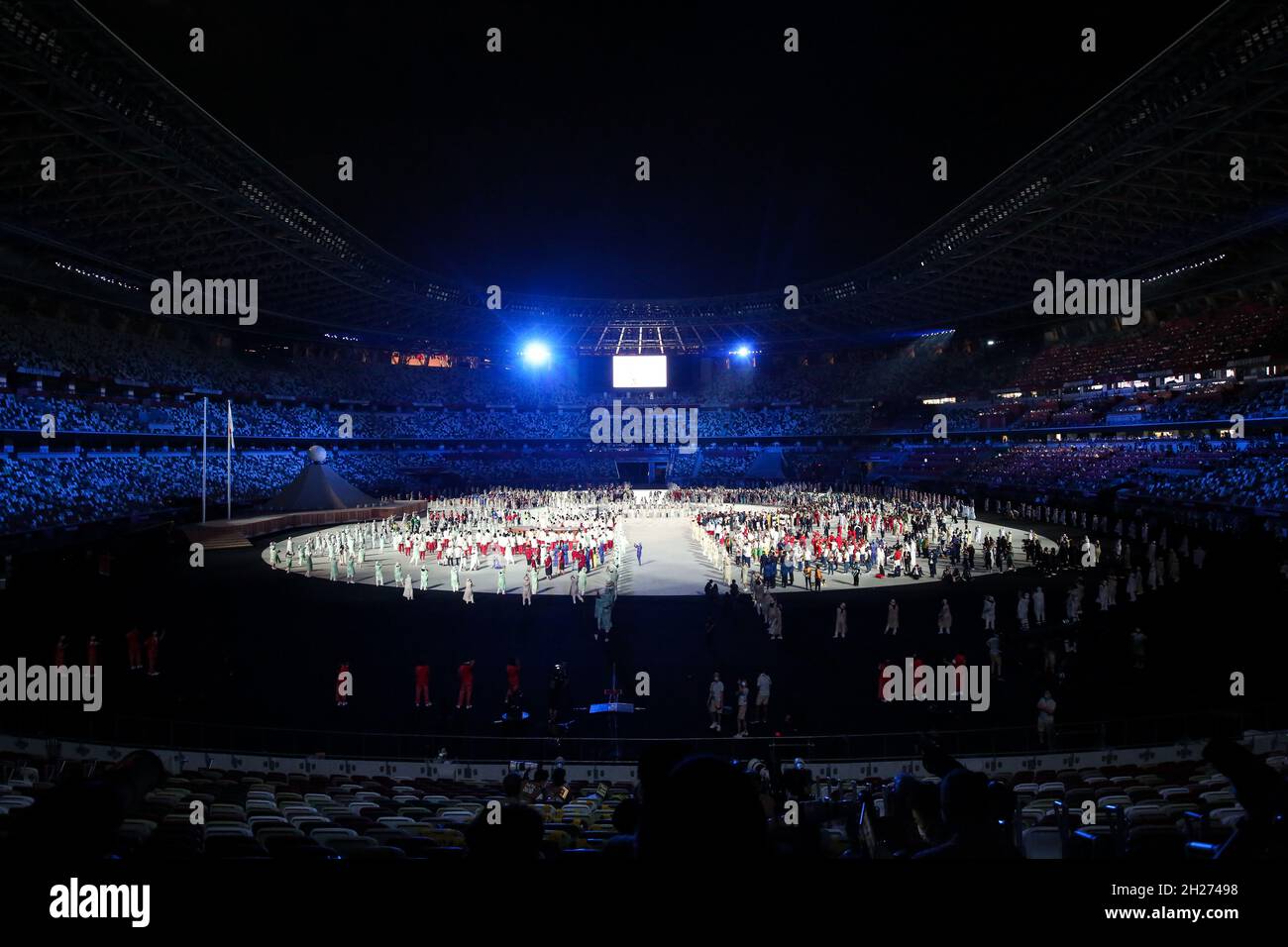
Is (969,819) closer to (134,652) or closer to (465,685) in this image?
(465,685)

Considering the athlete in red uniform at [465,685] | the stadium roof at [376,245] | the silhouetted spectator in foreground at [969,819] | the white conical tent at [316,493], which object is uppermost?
the stadium roof at [376,245]

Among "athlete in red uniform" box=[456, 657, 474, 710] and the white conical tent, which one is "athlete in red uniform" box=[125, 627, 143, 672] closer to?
"athlete in red uniform" box=[456, 657, 474, 710]

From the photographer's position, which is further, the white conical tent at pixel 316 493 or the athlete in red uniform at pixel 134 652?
the white conical tent at pixel 316 493

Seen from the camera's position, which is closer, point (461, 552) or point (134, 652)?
point (134, 652)

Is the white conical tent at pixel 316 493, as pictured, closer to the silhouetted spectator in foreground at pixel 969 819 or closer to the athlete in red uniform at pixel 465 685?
the athlete in red uniform at pixel 465 685

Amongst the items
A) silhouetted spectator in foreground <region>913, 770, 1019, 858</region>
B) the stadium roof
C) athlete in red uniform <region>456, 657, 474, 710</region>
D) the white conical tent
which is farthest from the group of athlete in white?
silhouetted spectator in foreground <region>913, 770, 1019, 858</region>

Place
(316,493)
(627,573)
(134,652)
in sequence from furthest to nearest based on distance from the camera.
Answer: (316,493), (627,573), (134,652)

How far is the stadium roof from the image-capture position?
64.2 ft

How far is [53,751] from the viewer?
30.7 ft

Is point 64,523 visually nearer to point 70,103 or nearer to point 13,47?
point 70,103

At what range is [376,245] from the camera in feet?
125

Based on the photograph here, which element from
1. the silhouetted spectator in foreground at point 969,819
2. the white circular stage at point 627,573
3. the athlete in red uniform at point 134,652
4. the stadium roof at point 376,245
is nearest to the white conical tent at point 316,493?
the white circular stage at point 627,573

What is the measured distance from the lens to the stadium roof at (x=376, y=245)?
1958 cm

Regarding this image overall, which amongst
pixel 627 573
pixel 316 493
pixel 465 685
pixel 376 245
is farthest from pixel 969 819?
pixel 316 493
